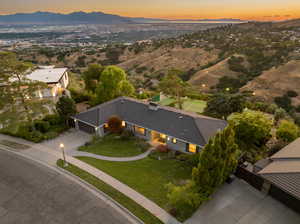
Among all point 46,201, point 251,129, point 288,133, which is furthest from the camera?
point 288,133

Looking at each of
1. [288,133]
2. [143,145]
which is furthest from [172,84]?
[288,133]

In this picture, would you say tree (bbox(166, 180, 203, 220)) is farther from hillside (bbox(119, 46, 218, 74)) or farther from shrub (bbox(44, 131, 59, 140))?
hillside (bbox(119, 46, 218, 74))

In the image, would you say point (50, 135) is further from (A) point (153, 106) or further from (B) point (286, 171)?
(B) point (286, 171)

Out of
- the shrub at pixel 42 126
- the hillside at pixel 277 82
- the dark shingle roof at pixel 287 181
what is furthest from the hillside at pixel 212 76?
the dark shingle roof at pixel 287 181

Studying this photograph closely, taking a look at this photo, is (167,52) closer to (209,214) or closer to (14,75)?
(14,75)

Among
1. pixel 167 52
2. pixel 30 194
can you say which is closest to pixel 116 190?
pixel 30 194
